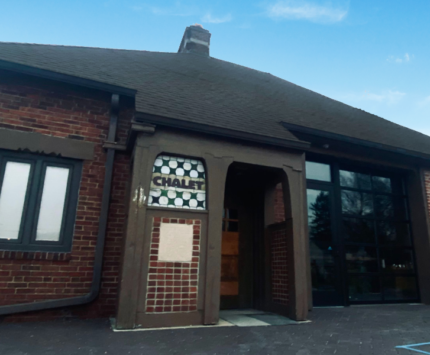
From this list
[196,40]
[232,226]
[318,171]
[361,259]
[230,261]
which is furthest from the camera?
[196,40]

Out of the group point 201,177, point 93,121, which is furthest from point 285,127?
point 93,121

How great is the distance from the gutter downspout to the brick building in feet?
0.06

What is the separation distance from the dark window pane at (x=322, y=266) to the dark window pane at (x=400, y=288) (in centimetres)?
166

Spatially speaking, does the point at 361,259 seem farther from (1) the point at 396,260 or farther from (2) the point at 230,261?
(2) the point at 230,261

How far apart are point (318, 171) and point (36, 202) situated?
5.65 m

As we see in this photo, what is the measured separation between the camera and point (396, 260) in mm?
7660

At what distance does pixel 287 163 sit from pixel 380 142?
10.8 feet

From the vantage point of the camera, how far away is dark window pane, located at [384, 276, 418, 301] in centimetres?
735

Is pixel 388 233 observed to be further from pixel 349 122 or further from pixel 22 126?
pixel 22 126

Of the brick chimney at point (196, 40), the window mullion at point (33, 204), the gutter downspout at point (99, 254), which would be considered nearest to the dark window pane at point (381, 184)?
the gutter downspout at point (99, 254)

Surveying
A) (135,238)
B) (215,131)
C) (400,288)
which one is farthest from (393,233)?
(135,238)

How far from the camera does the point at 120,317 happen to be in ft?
13.2

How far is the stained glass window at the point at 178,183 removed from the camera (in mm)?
4645

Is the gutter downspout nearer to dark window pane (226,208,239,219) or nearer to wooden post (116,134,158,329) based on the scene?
wooden post (116,134,158,329)
